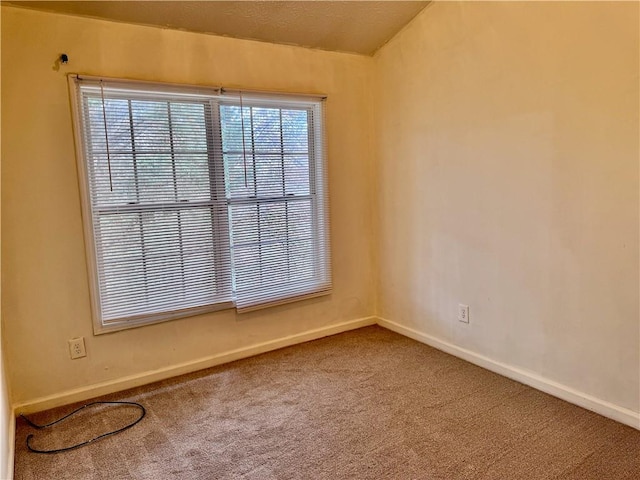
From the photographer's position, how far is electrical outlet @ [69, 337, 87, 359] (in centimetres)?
245

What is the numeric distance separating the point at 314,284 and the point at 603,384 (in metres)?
1.86

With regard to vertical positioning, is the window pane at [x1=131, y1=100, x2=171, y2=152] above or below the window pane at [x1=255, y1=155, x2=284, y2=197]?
above

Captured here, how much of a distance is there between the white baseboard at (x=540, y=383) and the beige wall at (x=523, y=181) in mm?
37

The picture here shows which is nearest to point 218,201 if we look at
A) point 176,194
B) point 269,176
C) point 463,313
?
point 176,194

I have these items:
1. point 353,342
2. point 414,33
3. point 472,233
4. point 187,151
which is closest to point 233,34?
point 187,151

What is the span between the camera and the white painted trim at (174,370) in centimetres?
238

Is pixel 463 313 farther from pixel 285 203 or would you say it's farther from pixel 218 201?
pixel 218 201

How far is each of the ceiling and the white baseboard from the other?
7.11 feet

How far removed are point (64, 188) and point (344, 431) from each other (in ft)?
6.38

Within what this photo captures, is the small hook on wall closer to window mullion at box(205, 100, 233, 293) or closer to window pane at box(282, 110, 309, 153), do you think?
window mullion at box(205, 100, 233, 293)

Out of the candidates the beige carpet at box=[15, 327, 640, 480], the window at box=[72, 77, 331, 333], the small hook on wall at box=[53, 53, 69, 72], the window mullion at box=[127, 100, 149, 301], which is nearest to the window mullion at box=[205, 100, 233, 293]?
the window at box=[72, 77, 331, 333]

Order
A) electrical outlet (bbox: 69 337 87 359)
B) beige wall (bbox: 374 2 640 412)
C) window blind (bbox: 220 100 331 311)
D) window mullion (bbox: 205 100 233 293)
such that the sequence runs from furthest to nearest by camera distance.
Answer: window blind (bbox: 220 100 331 311) < window mullion (bbox: 205 100 233 293) < electrical outlet (bbox: 69 337 87 359) < beige wall (bbox: 374 2 640 412)

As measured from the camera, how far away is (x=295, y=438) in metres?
2.02

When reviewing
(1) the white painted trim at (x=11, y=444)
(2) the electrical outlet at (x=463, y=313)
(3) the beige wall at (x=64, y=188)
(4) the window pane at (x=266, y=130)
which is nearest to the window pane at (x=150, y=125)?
(3) the beige wall at (x=64, y=188)
